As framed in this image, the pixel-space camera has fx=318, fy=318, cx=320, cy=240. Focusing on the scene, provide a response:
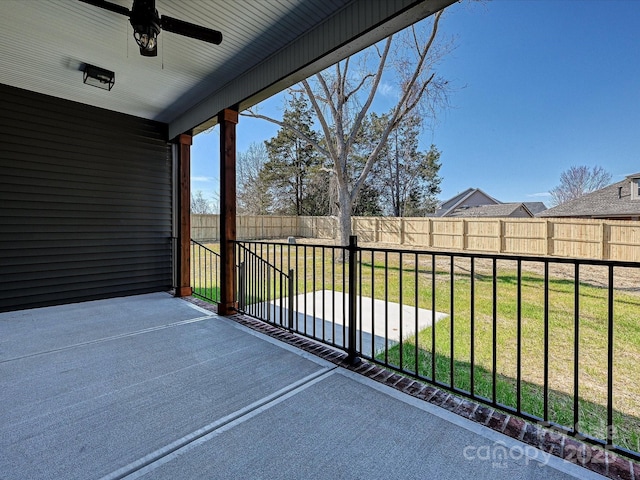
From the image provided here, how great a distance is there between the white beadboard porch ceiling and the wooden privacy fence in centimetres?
973

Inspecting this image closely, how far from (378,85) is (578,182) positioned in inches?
763

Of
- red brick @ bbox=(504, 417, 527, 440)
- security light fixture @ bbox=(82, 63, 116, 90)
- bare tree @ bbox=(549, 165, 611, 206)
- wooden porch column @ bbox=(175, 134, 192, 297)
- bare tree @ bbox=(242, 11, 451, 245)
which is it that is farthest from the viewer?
bare tree @ bbox=(549, 165, 611, 206)

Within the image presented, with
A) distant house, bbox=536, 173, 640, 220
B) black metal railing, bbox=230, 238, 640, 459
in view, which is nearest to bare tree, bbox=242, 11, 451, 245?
black metal railing, bbox=230, 238, 640, 459

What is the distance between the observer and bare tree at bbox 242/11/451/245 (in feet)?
27.8

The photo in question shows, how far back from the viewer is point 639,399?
2400mm

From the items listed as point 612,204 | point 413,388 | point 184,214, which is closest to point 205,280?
point 184,214

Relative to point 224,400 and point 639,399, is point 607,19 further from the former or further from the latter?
point 224,400

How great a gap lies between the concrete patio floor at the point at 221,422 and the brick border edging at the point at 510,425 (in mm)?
61

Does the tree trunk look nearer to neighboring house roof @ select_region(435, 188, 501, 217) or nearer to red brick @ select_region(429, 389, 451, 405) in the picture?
red brick @ select_region(429, 389, 451, 405)

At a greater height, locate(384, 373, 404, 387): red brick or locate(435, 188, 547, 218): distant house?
locate(435, 188, 547, 218): distant house

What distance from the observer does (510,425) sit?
1.61m

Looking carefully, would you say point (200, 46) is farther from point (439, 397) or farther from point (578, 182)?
point (578, 182)

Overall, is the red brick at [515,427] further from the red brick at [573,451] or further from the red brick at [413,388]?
the red brick at [413,388]

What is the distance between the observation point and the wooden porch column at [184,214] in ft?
15.2
